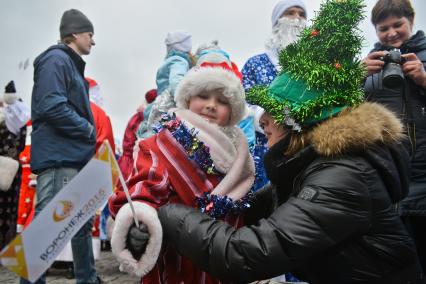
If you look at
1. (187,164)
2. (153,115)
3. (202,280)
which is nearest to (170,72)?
(153,115)

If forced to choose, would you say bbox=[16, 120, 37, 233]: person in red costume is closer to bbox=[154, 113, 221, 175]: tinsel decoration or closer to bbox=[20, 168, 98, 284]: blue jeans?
bbox=[20, 168, 98, 284]: blue jeans

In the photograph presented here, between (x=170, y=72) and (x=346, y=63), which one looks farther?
(x=170, y=72)

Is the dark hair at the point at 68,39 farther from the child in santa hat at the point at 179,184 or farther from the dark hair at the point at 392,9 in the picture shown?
the dark hair at the point at 392,9

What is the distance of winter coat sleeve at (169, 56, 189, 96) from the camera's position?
360 cm

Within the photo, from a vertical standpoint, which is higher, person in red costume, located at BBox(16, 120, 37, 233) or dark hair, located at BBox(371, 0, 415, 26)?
dark hair, located at BBox(371, 0, 415, 26)

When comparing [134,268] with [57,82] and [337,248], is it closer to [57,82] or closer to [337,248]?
[337,248]

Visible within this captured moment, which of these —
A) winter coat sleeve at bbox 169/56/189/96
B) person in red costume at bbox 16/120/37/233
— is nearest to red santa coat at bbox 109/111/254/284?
winter coat sleeve at bbox 169/56/189/96

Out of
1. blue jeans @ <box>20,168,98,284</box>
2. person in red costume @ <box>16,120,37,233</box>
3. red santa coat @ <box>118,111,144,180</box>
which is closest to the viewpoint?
blue jeans @ <box>20,168,98,284</box>

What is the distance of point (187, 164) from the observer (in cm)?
181

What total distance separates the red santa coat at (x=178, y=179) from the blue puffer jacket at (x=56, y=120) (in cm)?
125

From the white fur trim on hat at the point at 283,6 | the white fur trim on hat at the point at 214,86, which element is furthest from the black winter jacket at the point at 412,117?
the white fur trim on hat at the point at 283,6

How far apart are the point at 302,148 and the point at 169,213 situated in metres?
0.54

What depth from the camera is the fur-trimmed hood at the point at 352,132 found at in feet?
4.70

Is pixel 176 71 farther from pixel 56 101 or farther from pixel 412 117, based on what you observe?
pixel 412 117
